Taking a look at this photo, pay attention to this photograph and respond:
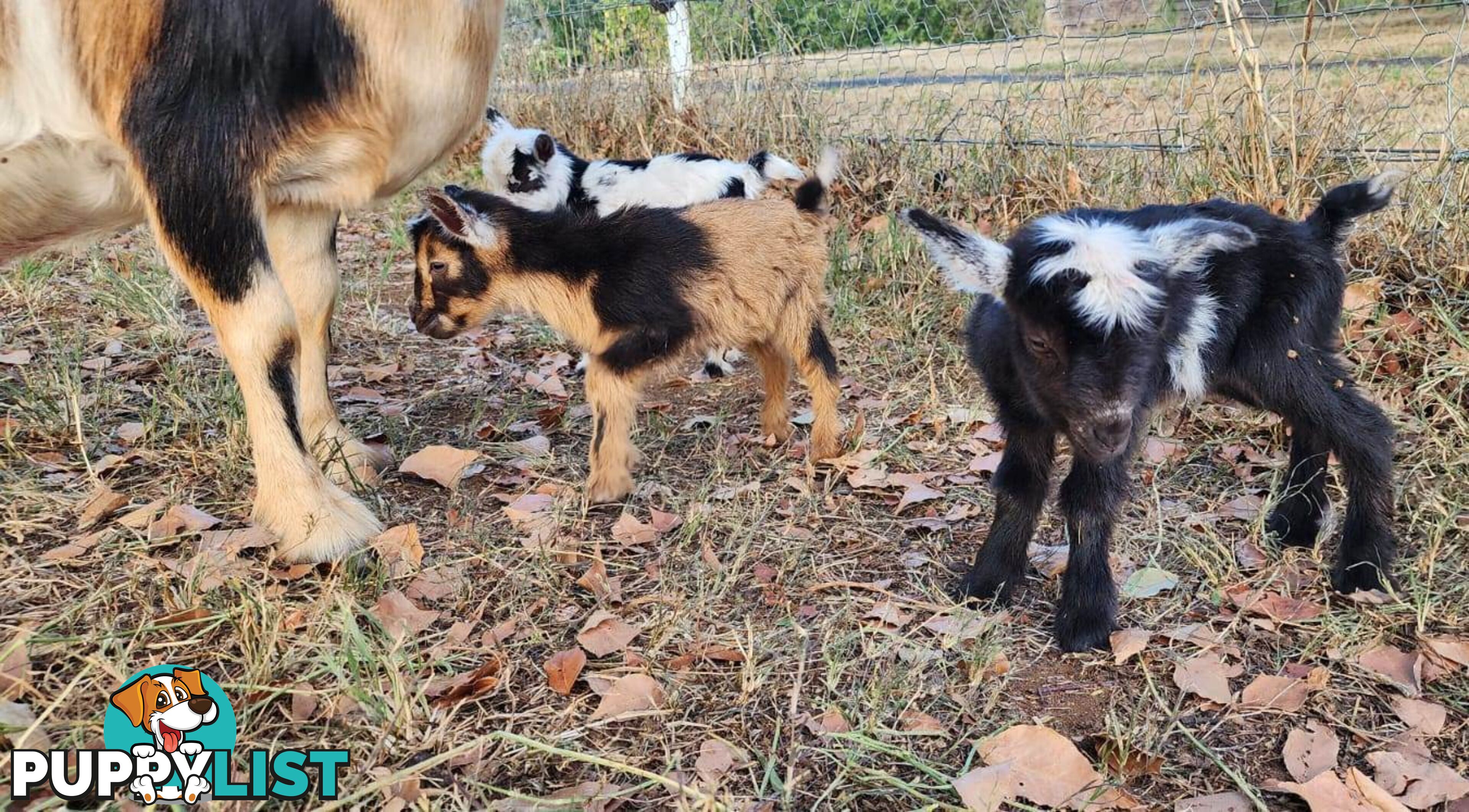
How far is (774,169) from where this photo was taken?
5.30 metres

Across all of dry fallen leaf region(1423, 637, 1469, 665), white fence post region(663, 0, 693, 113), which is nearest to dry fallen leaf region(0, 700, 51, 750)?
dry fallen leaf region(1423, 637, 1469, 665)

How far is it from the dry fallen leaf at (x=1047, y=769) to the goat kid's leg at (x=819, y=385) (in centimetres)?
162

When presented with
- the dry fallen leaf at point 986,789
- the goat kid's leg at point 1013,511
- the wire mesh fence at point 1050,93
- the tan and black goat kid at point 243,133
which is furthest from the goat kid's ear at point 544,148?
the dry fallen leaf at point 986,789

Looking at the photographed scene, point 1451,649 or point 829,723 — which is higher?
point 1451,649

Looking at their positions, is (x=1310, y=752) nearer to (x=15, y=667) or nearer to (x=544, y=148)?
(x=15, y=667)

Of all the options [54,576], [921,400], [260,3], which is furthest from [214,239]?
[921,400]

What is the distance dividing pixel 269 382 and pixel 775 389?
1791mm

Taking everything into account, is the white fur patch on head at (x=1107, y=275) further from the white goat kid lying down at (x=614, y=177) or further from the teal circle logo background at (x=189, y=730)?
the white goat kid lying down at (x=614, y=177)

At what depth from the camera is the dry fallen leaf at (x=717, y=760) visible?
7.56ft

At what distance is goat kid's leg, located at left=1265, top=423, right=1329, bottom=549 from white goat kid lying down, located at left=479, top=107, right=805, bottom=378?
235 centimetres

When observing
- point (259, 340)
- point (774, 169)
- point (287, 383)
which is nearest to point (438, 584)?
point (287, 383)

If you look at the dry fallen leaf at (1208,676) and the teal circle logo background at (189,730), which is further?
the dry fallen leaf at (1208,676)

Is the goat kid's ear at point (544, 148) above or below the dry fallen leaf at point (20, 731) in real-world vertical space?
above

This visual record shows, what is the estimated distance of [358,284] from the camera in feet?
19.4
